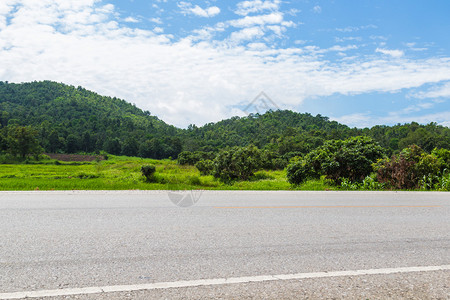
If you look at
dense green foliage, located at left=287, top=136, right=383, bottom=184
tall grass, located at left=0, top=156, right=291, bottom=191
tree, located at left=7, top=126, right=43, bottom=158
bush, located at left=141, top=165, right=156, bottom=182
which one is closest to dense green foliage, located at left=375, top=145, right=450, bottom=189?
dense green foliage, located at left=287, top=136, right=383, bottom=184

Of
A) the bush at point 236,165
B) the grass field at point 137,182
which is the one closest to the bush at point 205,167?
the grass field at point 137,182

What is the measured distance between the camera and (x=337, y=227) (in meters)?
6.04

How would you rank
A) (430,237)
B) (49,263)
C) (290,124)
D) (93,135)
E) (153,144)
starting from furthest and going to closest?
(93,135)
(153,144)
(290,124)
(430,237)
(49,263)

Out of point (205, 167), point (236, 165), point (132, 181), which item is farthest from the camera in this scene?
point (205, 167)

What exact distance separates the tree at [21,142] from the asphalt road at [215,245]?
84.3 meters

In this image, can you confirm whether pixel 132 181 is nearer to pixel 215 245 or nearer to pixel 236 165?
pixel 236 165

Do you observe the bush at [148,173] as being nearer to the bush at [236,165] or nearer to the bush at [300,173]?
the bush at [236,165]

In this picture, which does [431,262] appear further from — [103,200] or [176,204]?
[103,200]

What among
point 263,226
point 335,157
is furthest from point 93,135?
point 263,226

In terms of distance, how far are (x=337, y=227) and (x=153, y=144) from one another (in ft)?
262

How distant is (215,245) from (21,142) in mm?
89543

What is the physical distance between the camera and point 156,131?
373 ft

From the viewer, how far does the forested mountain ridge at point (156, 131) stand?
54194mm

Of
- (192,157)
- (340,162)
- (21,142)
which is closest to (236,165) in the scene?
(340,162)
